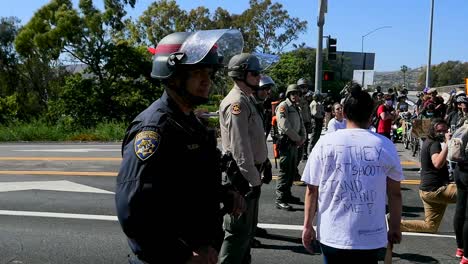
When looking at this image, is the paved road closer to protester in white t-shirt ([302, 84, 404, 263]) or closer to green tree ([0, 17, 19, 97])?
protester in white t-shirt ([302, 84, 404, 263])

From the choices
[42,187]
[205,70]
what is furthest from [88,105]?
[205,70]

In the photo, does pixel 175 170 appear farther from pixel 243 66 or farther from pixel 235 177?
pixel 243 66

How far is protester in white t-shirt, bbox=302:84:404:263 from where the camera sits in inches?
117

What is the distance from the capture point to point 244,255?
390 centimetres

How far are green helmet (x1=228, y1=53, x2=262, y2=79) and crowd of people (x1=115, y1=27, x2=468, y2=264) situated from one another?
Result: 1cm

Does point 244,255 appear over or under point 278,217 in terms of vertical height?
over

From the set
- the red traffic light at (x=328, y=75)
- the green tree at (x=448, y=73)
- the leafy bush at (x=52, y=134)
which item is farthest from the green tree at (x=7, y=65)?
the green tree at (x=448, y=73)

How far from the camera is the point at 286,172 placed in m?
6.73

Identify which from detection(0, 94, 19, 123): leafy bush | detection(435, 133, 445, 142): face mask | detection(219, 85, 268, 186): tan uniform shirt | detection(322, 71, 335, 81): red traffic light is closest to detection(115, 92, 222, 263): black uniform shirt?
detection(219, 85, 268, 186): tan uniform shirt

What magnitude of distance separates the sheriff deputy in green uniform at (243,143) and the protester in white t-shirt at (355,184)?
82cm

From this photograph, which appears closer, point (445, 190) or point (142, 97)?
point (445, 190)

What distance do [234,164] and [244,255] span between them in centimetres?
76

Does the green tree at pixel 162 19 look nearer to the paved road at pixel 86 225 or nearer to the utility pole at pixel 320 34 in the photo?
the utility pole at pixel 320 34

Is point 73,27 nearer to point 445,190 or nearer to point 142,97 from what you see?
point 142,97
